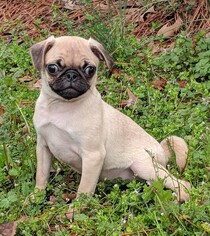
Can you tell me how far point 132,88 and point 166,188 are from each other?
1878mm

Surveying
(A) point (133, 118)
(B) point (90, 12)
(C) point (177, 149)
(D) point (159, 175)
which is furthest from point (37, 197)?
(B) point (90, 12)

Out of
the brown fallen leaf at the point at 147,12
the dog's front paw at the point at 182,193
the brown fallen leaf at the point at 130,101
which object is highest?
the dog's front paw at the point at 182,193

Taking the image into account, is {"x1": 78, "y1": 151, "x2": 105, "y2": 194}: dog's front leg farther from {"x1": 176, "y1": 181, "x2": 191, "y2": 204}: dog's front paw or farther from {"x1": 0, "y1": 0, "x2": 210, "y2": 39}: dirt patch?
{"x1": 0, "y1": 0, "x2": 210, "y2": 39}: dirt patch

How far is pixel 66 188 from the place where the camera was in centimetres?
516

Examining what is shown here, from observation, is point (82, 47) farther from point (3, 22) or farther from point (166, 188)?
point (3, 22)

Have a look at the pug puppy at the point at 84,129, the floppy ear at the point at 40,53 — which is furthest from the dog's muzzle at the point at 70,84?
the floppy ear at the point at 40,53

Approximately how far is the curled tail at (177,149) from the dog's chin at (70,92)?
3.37 ft

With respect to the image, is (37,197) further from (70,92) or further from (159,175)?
(159,175)

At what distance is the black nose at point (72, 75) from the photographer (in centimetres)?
457

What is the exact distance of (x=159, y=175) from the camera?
16.4ft

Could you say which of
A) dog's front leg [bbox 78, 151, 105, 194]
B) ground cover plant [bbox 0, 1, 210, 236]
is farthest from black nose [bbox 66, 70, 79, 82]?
ground cover plant [bbox 0, 1, 210, 236]

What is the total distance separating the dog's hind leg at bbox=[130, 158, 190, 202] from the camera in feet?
15.6

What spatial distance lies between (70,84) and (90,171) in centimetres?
67

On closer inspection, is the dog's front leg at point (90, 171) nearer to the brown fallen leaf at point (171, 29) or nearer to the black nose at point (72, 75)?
the black nose at point (72, 75)
